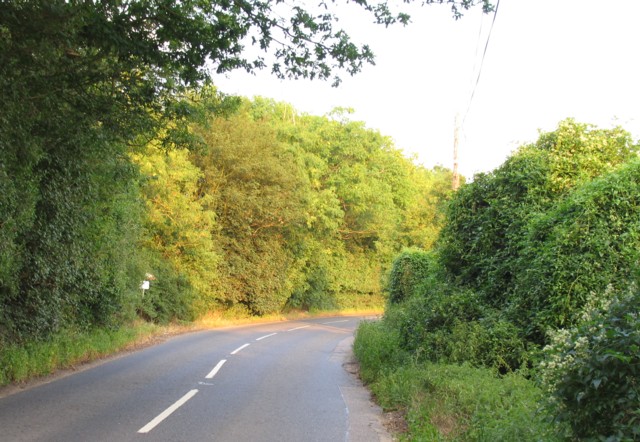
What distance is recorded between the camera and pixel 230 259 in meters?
35.5

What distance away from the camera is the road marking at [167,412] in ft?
25.6

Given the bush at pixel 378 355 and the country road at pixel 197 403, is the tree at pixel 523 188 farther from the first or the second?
the country road at pixel 197 403

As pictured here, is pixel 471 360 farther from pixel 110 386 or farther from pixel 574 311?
pixel 110 386

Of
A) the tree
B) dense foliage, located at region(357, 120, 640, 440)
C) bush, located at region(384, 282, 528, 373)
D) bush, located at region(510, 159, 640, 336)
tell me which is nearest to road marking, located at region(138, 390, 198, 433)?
dense foliage, located at region(357, 120, 640, 440)

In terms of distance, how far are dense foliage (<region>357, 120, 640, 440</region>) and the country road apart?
212cm

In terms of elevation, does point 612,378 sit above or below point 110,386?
above

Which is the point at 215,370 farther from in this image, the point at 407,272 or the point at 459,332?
the point at 407,272

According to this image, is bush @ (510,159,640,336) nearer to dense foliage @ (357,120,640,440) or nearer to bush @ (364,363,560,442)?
dense foliage @ (357,120,640,440)

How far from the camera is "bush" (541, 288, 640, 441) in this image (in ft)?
12.6

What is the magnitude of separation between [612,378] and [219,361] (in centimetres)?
1271

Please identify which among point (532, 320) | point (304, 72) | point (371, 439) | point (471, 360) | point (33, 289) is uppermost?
point (304, 72)

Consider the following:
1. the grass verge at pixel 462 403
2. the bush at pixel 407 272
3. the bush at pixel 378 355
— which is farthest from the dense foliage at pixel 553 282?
the bush at pixel 407 272

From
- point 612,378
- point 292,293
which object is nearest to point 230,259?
point 292,293

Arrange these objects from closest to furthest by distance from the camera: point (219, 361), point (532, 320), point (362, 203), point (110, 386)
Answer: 1. point (532, 320)
2. point (110, 386)
3. point (219, 361)
4. point (362, 203)
